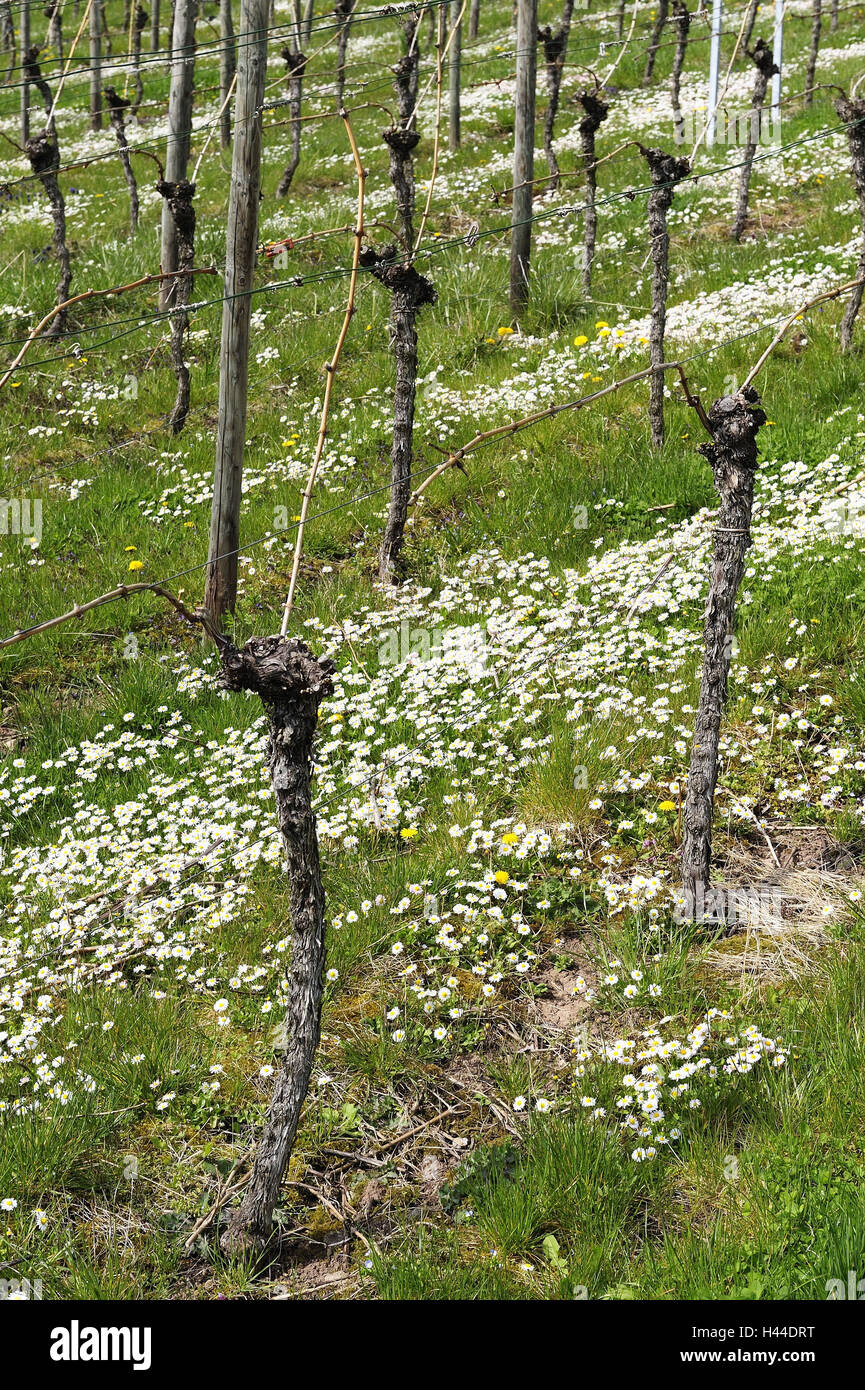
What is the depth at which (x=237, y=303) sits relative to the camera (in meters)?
7.56

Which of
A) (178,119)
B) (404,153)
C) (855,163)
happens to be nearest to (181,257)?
(178,119)

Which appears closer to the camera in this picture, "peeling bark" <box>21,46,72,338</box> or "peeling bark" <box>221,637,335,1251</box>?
"peeling bark" <box>221,637,335,1251</box>

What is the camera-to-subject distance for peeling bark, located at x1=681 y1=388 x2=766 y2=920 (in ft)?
14.1

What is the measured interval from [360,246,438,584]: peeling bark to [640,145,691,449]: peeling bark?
1.68m

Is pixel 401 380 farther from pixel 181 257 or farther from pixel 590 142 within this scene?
pixel 590 142

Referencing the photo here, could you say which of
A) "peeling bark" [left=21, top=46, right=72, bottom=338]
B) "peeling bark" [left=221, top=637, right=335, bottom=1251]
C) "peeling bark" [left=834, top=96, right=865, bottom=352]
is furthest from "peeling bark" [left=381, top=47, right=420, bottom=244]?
"peeling bark" [left=221, top=637, right=335, bottom=1251]

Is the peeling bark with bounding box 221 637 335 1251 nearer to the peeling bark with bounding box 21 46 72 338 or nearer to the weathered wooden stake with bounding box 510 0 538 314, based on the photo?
the weathered wooden stake with bounding box 510 0 538 314

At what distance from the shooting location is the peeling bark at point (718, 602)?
4312 mm

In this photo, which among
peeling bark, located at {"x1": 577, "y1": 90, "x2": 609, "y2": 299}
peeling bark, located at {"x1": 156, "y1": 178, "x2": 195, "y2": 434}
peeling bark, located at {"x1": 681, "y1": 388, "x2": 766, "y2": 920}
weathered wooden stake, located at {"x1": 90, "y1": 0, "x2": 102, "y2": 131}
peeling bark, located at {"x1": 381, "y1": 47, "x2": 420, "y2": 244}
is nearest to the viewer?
peeling bark, located at {"x1": 681, "y1": 388, "x2": 766, "y2": 920}

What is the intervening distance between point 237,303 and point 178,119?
16.5ft

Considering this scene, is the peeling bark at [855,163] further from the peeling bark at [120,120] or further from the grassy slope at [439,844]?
the peeling bark at [120,120]

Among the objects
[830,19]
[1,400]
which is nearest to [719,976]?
[1,400]
